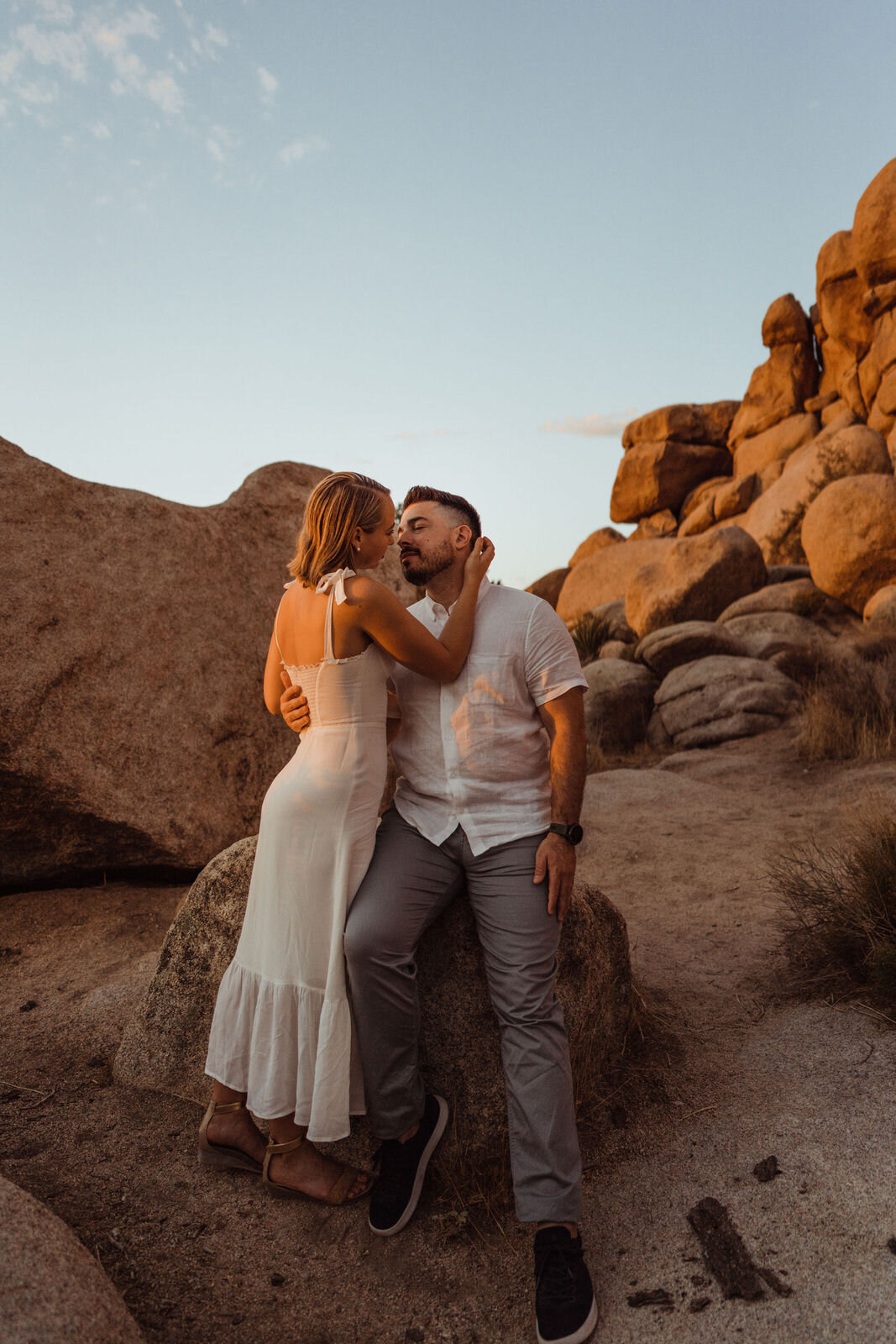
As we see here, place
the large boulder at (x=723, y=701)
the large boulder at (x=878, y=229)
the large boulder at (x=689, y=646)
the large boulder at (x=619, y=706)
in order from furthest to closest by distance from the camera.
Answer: the large boulder at (x=878, y=229)
the large boulder at (x=689, y=646)
the large boulder at (x=619, y=706)
the large boulder at (x=723, y=701)

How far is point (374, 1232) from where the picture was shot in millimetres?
2564

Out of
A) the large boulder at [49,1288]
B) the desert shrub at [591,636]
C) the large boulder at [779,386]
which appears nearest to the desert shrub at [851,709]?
the desert shrub at [591,636]

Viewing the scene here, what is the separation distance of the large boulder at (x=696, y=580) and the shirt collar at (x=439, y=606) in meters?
12.9

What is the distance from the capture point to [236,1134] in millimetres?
2787

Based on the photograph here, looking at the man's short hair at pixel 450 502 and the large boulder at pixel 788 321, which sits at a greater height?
the large boulder at pixel 788 321

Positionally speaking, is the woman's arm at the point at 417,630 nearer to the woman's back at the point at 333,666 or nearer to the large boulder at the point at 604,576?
the woman's back at the point at 333,666

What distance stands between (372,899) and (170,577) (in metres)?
3.46

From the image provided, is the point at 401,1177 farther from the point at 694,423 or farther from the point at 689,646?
the point at 694,423

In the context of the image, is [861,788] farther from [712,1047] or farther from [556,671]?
[556,671]

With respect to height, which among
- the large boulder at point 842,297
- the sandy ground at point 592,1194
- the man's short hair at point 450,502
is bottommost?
the sandy ground at point 592,1194

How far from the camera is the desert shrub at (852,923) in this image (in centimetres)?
352

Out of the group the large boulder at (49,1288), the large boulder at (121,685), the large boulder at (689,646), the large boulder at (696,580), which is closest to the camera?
the large boulder at (49,1288)

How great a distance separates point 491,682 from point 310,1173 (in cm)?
164

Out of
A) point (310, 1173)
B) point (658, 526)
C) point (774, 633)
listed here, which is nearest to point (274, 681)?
point (310, 1173)
